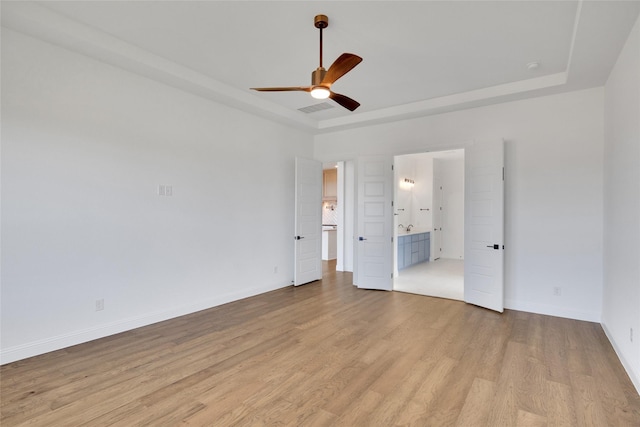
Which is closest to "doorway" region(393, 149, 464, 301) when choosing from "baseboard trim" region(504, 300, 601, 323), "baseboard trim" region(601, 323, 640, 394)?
"baseboard trim" region(504, 300, 601, 323)

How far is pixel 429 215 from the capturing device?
908 centimetres

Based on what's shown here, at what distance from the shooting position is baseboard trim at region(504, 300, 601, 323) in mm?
4031

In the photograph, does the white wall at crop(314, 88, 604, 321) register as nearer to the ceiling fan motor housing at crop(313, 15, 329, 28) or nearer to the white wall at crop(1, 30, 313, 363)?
the ceiling fan motor housing at crop(313, 15, 329, 28)

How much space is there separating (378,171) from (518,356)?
3455mm

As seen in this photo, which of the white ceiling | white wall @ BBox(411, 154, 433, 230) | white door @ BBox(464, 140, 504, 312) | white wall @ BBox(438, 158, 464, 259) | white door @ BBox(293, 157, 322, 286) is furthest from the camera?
white wall @ BBox(438, 158, 464, 259)

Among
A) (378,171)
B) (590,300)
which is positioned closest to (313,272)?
(378,171)

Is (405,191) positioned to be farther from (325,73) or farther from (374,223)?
(325,73)

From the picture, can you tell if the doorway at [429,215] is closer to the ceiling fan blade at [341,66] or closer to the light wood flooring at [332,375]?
the light wood flooring at [332,375]

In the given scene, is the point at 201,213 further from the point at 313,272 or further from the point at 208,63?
the point at 313,272

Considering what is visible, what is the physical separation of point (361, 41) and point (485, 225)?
2979 mm

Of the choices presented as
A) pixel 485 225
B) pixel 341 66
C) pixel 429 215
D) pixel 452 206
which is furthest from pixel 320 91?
pixel 452 206

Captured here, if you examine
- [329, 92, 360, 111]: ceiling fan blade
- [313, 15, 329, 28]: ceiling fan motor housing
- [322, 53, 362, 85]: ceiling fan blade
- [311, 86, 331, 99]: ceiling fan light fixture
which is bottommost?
[311, 86, 331, 99]: ceiling fan light fixture

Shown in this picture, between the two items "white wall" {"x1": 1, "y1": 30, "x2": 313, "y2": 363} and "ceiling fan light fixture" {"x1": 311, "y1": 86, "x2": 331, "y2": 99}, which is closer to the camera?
"ceiling fan light fixture" {"x1": 311, "y1": 86, "x2": 331, "y2": 99}

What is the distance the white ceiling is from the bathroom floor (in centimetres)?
307
